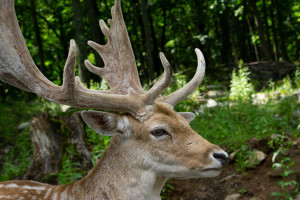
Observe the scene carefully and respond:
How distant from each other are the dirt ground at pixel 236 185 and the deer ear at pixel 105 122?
229cm

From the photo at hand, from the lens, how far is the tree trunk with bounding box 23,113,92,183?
5.71m

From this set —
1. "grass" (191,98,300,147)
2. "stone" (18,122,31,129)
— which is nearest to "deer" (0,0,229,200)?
"grass" (191,98,300,147)

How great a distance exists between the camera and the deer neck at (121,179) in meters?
3.00

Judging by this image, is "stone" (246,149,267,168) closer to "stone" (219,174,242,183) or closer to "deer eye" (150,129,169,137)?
"stone" (219,174,242,183)

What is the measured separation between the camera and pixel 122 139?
3.19 metres

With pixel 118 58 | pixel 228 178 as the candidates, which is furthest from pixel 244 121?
pixel 118 58

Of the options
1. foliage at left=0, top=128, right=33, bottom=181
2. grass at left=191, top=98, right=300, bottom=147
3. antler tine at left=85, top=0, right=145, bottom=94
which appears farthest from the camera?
foliage at left=0, top=128, right=33, bottom=181

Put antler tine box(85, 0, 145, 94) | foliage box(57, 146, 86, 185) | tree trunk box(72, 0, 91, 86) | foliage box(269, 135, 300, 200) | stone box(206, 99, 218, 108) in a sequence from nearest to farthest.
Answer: antler tine box(85, 0, 145, 94)
foliage box(269, 135, 300, 200)
foliage box(57, 146, 86, 185)
stone box(206, 99, 218, 108)
tree trunk box(72, 0, 91, 86)

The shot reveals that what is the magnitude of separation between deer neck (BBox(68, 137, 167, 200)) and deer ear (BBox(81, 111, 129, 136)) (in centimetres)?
14

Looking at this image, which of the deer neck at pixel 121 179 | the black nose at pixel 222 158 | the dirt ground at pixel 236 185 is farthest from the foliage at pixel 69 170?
the black nose at pixel 222 158

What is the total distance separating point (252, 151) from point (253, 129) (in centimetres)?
140

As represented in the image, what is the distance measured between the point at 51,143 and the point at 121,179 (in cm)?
321

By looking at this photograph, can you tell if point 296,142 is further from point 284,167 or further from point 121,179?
point 121,179

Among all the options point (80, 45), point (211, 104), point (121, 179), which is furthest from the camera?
point (80, 45)
